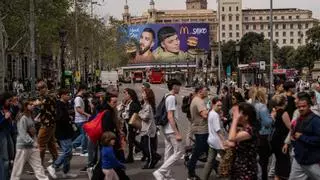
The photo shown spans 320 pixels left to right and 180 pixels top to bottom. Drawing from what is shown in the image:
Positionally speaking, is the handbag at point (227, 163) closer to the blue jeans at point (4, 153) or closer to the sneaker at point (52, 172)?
the blue jeans at point (4, 153)

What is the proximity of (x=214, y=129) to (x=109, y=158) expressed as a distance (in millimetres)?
2079

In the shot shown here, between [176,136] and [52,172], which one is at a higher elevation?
[176,136]

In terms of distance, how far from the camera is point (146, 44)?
155750 mm

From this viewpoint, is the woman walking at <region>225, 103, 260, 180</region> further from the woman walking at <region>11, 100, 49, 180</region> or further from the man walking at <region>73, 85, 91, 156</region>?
→ the man walking at <region>73, 85, 91, 156</region>

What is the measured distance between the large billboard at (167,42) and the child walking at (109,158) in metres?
139

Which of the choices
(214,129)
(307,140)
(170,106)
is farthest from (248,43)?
(307,140)

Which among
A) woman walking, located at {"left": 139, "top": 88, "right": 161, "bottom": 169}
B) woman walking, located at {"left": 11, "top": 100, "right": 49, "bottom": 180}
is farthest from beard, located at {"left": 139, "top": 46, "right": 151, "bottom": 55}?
woman walking, located at {"left": 11, "top": 100, "right": 49, "bottom": 180}

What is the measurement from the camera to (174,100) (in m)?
11.5

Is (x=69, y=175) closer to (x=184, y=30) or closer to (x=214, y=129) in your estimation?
(x=214, y=129)

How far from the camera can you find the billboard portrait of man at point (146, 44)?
154 meters

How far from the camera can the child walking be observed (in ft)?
29.2

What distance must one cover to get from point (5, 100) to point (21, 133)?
2.45 ft

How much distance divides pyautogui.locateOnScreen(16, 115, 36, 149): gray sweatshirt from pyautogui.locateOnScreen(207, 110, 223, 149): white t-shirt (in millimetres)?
3080

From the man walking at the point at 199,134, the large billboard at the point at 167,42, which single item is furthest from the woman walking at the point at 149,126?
the large billboard at the point at 167,42
